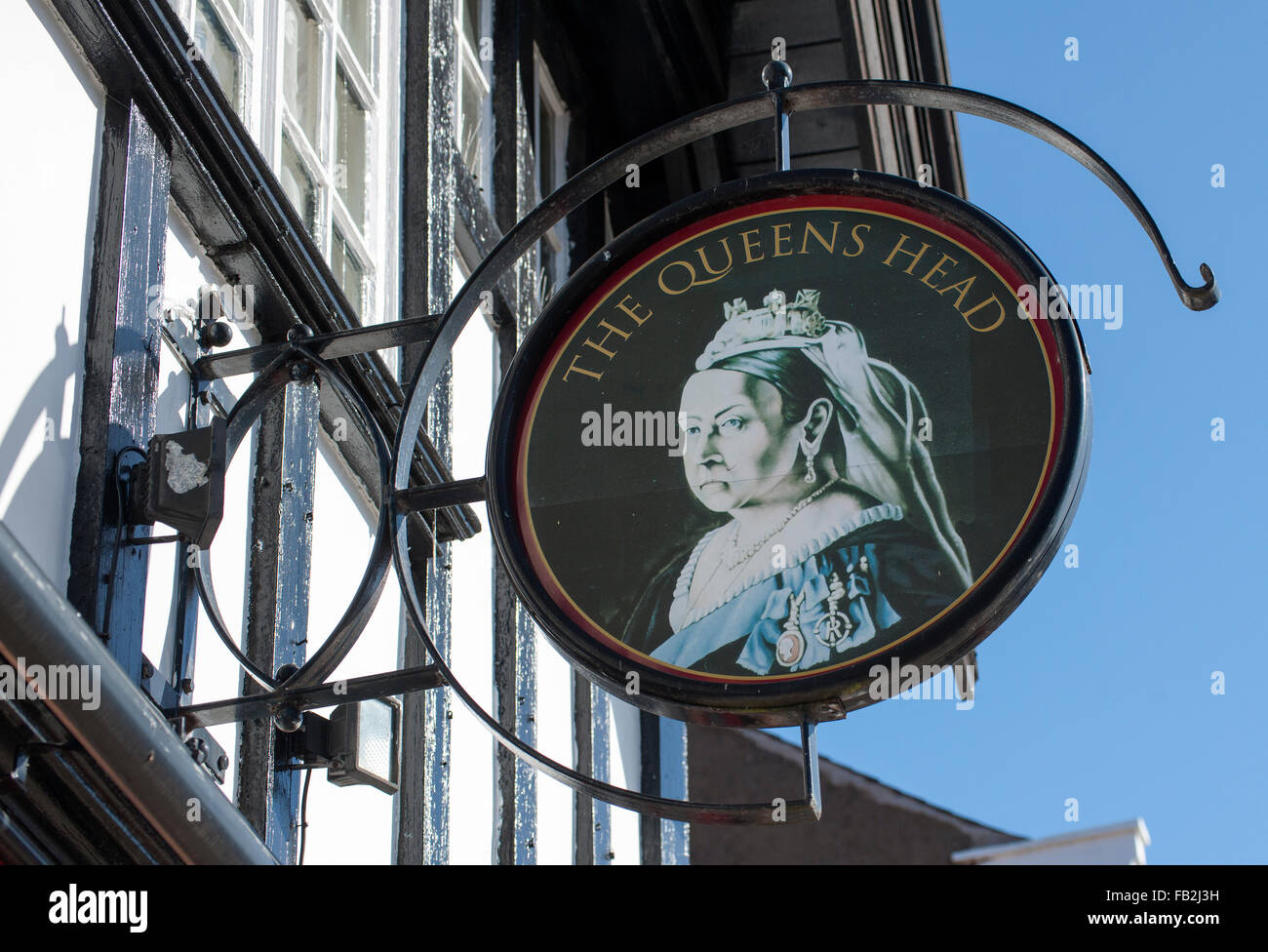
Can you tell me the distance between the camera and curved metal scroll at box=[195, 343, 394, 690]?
4008mm

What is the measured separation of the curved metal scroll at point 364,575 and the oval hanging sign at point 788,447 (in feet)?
1.02

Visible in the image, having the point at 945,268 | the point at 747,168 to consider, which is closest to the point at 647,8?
the point at 747,168

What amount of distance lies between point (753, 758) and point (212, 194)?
1499 centimetres

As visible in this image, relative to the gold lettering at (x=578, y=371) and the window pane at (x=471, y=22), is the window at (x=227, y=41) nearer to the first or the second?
the gold lettering at (x=578, y=371)

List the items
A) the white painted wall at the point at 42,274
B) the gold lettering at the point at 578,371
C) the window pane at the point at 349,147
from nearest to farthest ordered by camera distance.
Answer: the white painted wall at the point at 42,274
the gold lettering at the point at 578,371
the window pane at the point at 349,147

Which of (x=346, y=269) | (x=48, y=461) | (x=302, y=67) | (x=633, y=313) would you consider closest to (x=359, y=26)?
(x=302, y=67)

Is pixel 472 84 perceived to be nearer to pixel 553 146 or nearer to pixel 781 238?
pixel 553 146

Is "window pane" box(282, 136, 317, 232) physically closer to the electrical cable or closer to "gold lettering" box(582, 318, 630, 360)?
"gold lettering" box(582, 318, 630, 360)

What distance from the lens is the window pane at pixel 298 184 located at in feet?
18.3

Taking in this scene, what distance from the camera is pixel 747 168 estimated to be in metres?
9.83

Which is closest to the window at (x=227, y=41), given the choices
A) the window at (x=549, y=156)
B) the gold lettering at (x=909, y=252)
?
the gold lettering at (x=909, y=252)

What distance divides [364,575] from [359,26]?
2852 millimetres

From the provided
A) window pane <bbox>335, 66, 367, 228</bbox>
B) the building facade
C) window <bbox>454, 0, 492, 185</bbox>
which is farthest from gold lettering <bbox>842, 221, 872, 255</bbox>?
window <bbox>454, 0, 492, 185</bbox>

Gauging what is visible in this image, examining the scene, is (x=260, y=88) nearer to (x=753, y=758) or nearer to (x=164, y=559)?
(x=164, y=559)
